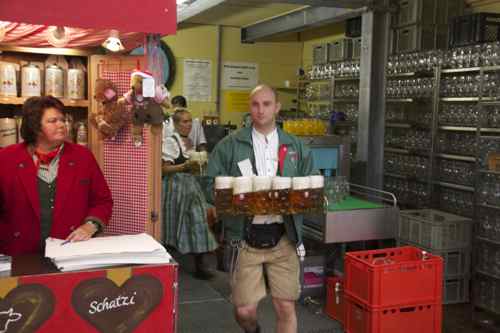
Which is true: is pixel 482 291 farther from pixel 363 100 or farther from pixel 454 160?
pixel 363 100

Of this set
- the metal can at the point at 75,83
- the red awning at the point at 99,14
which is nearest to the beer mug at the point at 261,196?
the red awning at the point at 99,14

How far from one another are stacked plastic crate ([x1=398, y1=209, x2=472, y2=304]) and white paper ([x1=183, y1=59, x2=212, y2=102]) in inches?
212

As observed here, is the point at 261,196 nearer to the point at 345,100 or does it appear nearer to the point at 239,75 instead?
the point at 345,100

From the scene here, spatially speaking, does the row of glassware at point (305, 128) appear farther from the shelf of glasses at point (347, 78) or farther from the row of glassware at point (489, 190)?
the shelf of glasses at point (347, 78)

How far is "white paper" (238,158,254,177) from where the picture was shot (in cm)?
303

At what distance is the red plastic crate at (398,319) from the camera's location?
3.73m

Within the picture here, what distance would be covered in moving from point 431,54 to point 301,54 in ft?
13.6

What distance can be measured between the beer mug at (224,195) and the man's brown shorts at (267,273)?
0.37 m

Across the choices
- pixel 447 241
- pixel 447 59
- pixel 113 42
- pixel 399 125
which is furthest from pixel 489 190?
pixel 113 42

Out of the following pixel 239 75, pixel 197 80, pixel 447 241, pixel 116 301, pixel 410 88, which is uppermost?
pixel 239 75

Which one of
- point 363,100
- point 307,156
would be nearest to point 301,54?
point 363,100

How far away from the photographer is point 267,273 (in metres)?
3.19

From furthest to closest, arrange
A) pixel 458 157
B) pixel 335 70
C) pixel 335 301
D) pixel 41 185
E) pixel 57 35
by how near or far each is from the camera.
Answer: pixel 335 70 < pixel 458 157 < pixel 335 301 < pixel 57 35 < pixel 41 185

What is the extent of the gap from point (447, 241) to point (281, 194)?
7.76 feet
